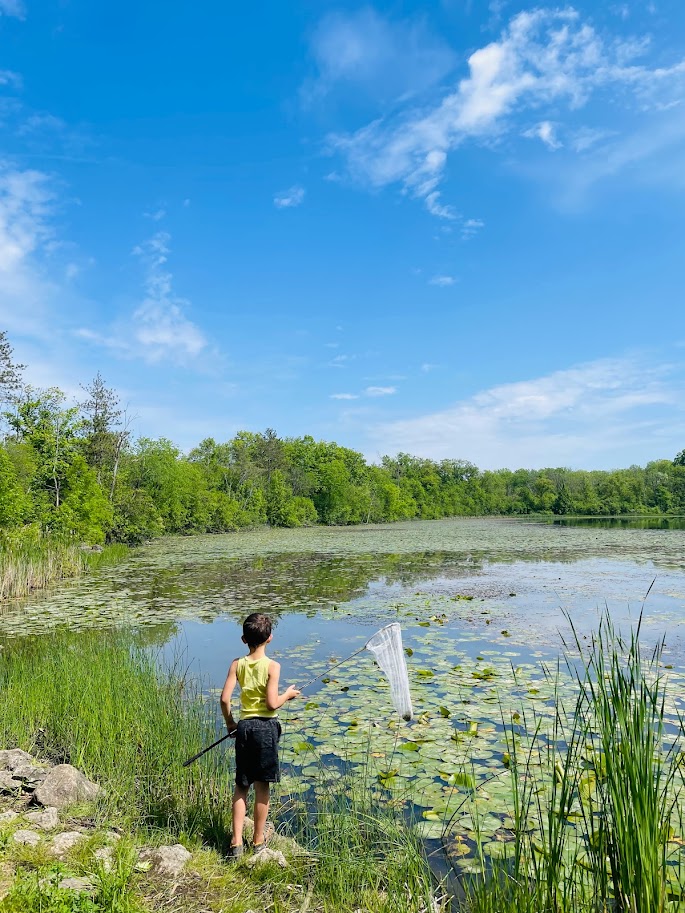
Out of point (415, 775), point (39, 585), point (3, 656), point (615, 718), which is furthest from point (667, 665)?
point (39, 585)

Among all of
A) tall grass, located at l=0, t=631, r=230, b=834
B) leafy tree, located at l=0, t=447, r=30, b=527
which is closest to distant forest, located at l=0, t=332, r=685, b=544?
leafy tree, located at l=0, t=447, r=30, b=527

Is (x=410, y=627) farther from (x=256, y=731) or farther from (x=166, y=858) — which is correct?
(x=166, y=858)

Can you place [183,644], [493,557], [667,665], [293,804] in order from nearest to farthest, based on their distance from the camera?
[293,804] → [667,665] → [183,644] → [493,557]

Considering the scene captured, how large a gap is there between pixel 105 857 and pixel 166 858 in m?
0.32

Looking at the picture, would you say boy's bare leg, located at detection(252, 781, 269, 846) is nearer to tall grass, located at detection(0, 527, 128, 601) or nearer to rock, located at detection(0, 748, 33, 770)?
rock, located at detection(0, 748, 33, 770)

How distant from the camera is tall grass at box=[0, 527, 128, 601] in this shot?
13.9 metres

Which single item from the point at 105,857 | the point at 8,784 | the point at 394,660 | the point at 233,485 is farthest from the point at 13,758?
the point at 233,485

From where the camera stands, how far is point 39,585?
15.5 meters

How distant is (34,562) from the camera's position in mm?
15836

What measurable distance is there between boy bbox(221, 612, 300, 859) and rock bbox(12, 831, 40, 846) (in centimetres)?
108

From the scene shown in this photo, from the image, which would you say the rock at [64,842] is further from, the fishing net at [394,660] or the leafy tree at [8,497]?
the leafy tree at [8,497]

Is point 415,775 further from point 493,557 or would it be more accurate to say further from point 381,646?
point 493,557

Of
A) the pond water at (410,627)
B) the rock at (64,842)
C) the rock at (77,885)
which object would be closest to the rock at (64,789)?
the rock at (64,842)

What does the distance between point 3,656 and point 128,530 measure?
22.9 meters
